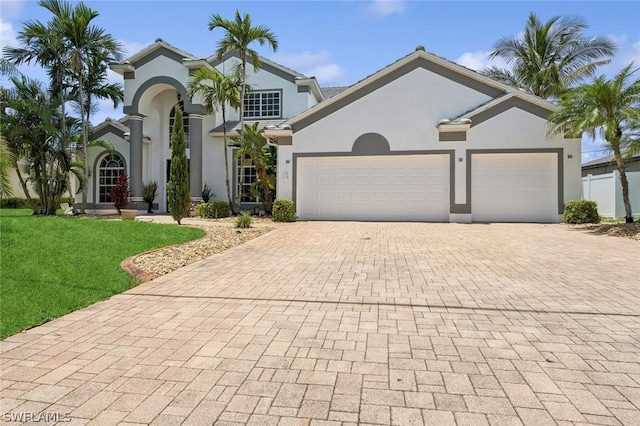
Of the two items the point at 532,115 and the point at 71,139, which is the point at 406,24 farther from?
the point at 71,139

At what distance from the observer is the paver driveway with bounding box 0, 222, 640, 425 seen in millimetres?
2717

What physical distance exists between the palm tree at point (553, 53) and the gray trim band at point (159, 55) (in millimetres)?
19064

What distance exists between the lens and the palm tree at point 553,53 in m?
22.6

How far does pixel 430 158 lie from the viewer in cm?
1661

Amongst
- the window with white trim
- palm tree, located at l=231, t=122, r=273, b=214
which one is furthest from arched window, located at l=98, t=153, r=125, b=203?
palm tree, located at l=231, t=122, r=273, b=214

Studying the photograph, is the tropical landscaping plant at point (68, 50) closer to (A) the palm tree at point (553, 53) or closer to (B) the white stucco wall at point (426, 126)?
(B) the white stucco wall at point (426, 126)

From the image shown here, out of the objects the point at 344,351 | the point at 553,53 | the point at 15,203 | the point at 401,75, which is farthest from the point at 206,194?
the point at 553,53

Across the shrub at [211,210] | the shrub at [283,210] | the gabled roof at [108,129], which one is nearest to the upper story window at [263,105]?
the shrub at [211,210]

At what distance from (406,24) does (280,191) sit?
8447 mm

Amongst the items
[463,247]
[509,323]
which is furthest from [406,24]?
[509,323]

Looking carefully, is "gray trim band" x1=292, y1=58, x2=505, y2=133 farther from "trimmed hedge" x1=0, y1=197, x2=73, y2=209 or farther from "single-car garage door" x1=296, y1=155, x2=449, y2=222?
"trimmed hedge" x1=0, y1=197, x2=73, y2=209

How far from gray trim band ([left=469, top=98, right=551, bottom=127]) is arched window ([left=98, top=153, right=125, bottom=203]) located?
18571mm

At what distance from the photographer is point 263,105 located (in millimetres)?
22344

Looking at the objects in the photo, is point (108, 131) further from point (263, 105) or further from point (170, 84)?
point (263, 105)
